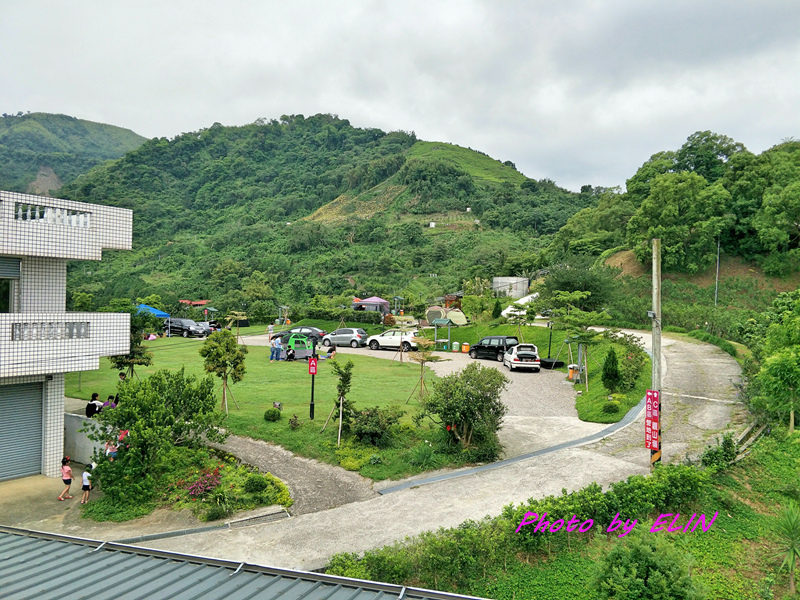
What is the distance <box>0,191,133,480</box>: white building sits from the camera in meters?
10.5

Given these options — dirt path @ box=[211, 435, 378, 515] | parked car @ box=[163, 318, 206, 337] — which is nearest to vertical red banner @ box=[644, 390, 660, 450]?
dirt path @ box=[211, 435, 378, 515]

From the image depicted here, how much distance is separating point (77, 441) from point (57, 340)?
3.09 meters

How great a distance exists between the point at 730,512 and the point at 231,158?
15270 cm

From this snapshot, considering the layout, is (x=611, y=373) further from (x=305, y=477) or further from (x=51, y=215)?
(x=51, y=215)

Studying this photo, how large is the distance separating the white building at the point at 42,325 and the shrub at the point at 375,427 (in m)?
6.15

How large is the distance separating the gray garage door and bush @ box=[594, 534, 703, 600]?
1229 centimetres

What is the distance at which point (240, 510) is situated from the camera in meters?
9.48

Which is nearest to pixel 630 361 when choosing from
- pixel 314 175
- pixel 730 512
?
pixel 730 512

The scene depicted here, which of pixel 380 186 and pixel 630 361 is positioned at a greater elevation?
pixel 380 186

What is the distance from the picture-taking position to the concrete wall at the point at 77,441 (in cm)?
1211

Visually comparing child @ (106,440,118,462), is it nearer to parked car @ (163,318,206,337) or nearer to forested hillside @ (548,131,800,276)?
parked car @ (163,318,206,337)

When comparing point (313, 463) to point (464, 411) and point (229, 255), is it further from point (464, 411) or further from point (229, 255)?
point (229, 255)

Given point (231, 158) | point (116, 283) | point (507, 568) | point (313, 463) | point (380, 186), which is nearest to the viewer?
point (507, 568)

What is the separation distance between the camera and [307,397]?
57.2 ft
